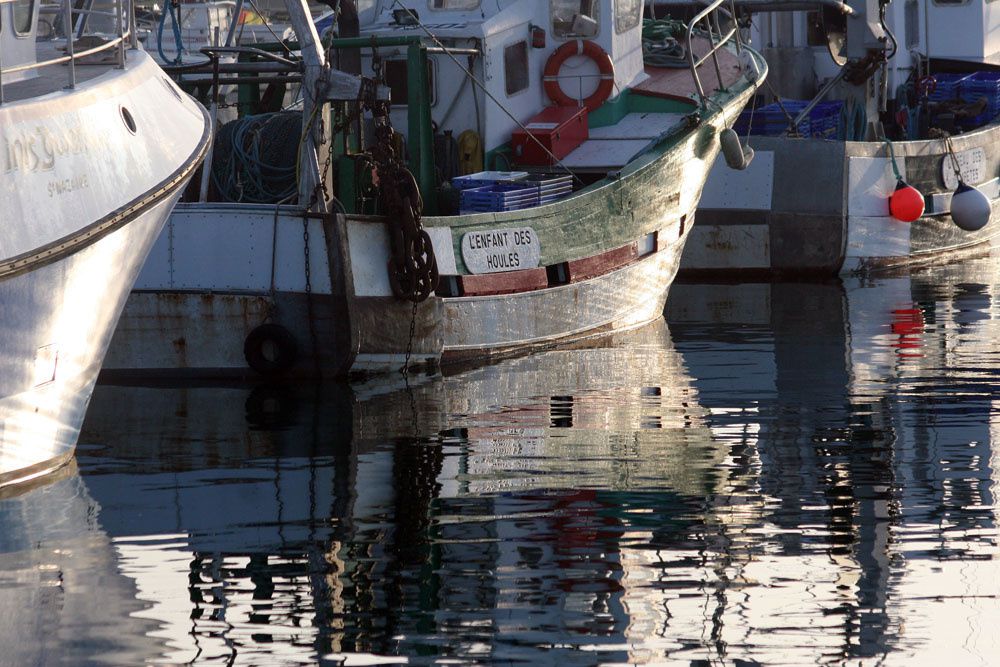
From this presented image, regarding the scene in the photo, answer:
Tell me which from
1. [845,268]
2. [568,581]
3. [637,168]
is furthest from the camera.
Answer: [845,268]

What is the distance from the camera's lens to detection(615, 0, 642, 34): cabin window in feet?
51.8

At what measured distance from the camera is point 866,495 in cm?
910

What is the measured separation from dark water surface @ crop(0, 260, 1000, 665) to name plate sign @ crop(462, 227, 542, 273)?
81cm

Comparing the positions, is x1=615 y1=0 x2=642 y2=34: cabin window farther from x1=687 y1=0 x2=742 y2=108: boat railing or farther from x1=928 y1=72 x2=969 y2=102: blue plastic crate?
x1=928 y1=72 x2=969 y2=102: blue plastic crate

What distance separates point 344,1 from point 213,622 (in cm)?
825

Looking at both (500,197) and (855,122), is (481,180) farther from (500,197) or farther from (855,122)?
(855,122)

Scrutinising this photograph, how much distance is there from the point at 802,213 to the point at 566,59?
4.83 m

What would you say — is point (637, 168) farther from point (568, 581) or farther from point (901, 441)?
point (568, 581)

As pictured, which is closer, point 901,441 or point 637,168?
point 901,441

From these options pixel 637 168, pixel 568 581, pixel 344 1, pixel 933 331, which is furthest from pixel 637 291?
pixel 568 581

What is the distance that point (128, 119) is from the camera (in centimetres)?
994

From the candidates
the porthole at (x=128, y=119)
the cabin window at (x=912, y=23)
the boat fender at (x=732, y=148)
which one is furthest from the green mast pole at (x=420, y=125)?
the cabin window at (x=912, y=23)

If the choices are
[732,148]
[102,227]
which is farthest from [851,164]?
[102,227]

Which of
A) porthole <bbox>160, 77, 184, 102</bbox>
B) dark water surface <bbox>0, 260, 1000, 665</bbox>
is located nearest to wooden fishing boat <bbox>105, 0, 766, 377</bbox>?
dark water surface <bbox>0, 260, 1000, 665</bbox>
